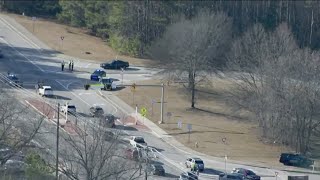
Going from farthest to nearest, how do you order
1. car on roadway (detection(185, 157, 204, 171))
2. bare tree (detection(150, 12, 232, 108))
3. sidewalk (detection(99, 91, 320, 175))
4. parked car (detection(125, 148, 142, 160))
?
bare tree (detection(150, 12, 232, 108)) < sidewalk (detection(99, 91, 320, 175)) < car on roadway (detection(185, 157, 204, 171)) < parked car (detection(125, 148, 142, 160))

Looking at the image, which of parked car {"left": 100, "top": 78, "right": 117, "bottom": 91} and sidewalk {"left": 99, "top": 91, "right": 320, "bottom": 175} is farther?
parked car {"left": 100, "top": 78, "right": 117, "bottom": 91}

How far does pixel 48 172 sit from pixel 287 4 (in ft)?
173

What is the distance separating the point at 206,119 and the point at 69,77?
1314cm

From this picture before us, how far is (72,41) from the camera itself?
7919 centimetres

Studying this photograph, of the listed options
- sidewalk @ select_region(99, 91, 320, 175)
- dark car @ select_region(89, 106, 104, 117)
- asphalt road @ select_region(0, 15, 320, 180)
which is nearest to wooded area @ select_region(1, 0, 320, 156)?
sidewalk @ select_region(99, 91, 320, 175)

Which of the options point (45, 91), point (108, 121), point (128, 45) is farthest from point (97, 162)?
point (128, 45)

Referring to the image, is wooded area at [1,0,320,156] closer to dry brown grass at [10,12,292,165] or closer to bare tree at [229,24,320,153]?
bare tree at [229,24,320,153]

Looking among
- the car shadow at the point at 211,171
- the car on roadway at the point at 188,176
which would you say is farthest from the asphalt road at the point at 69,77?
the car on roadway at the point at 188,176

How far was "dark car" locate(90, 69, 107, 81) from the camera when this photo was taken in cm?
6819

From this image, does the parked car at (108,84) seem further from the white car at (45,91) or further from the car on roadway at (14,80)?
the car on roadway at (14,80)

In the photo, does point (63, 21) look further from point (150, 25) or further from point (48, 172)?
point (48, 172)

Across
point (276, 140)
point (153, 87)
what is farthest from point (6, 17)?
point (276, 140)

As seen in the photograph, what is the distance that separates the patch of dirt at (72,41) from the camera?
250 feet

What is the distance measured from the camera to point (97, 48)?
78.6m
